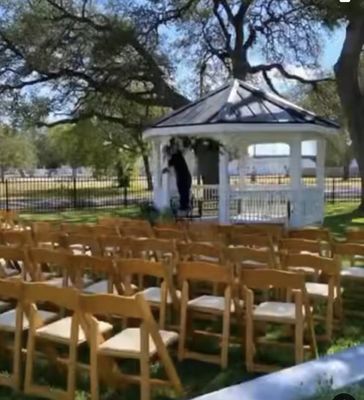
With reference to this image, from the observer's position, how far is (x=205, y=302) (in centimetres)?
584

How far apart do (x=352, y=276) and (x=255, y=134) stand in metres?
9.28

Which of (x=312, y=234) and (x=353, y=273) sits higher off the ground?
(x=312, y=234)

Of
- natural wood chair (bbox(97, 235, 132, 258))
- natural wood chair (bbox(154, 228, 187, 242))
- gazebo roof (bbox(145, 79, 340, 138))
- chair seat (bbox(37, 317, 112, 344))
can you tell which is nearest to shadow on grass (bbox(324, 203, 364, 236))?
gazebo roof (bbox(145, 79, 340, 138))

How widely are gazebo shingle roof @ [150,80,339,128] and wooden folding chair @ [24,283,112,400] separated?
424 inches

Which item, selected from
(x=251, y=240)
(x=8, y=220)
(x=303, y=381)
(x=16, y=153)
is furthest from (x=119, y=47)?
(x=16, y=153)

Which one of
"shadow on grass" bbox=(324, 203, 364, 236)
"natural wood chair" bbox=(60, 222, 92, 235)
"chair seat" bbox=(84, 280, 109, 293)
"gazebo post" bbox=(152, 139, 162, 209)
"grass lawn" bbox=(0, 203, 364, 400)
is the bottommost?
"grass lawn" bbox=(0, 203, 364, 400)

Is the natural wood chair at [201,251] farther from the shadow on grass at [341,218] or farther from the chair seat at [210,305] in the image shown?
the shadow on grass at [341,218]

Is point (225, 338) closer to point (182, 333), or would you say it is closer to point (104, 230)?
point (182, 333)

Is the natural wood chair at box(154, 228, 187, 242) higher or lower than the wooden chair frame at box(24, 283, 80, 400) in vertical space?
higher

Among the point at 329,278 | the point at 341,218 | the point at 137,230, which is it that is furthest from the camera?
the point at 341,218

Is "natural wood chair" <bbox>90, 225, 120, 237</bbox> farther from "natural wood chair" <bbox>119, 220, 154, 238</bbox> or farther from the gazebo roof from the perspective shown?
the gazebo roof

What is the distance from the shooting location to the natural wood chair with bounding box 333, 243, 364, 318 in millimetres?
6902

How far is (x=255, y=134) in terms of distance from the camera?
16266 mm

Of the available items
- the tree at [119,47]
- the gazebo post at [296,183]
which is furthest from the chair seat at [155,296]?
the tree at [119,47]
